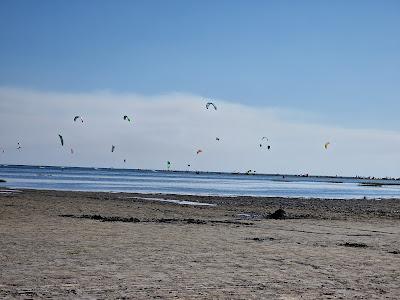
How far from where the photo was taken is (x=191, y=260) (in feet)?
43.7

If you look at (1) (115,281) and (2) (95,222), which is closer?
(1) (115,281)

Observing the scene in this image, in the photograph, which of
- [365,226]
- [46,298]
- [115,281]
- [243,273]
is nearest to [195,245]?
[243,273]

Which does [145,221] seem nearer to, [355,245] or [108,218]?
[108,218]

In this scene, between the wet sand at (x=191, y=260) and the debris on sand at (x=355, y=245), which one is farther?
the debris on sand at (x=355, y=245)

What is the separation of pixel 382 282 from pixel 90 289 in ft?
19.4

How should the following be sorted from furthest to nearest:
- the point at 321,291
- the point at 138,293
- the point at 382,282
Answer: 1. the point at 382,282
2. the point at 321,291
3. the point at 138,293

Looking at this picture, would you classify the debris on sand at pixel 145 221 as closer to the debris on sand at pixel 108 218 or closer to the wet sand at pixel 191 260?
the debris on sand at pixel 108 218

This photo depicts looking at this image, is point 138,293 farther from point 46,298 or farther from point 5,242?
point 5,242

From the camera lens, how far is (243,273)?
1172 centimetres

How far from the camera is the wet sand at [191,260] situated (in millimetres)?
9852

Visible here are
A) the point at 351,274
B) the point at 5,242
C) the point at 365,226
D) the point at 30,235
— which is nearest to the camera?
the point at 351,274

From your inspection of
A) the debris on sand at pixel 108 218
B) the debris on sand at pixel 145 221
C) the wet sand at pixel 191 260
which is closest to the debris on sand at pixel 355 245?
the wet sand at pixel 191 260

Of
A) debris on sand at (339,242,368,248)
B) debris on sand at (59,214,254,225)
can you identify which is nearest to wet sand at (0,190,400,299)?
debris on sand at (339,242,368,248)

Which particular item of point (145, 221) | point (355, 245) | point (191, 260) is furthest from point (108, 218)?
point (191, 260)
